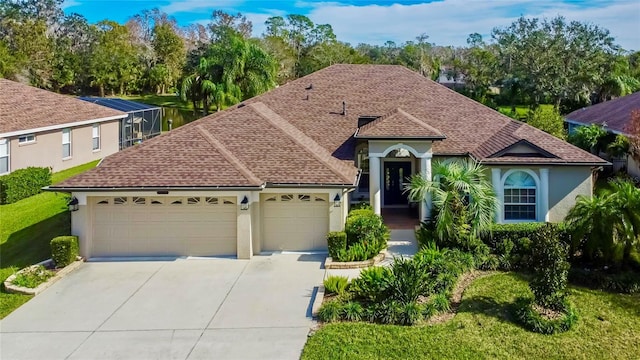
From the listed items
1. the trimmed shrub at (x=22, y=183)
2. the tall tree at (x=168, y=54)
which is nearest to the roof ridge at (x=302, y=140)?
the trimmed shrub at (x=22, y=183)

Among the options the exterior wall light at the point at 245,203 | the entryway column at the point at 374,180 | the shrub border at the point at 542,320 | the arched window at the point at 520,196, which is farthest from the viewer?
the entryway column at the point at 374,180

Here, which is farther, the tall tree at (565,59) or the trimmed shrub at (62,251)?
the tall tree at (565,59)

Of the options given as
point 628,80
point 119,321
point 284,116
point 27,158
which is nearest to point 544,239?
point 119,321

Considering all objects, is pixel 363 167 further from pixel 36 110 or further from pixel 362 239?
pixel 36 110

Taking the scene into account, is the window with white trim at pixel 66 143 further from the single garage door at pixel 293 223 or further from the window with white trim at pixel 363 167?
the window with white trim at pixel 363 167

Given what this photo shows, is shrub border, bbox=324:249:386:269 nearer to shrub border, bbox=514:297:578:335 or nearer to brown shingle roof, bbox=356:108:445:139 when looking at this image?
shrub border, bbox=514:297:578:335

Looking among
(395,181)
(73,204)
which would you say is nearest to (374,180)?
(395,181)

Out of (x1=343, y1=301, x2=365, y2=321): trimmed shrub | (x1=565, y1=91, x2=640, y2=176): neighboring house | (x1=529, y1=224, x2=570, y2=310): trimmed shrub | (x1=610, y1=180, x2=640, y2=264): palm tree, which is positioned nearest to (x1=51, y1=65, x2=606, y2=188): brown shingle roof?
(x1=610, y1=180, x2=640, y2=264): palm tree
